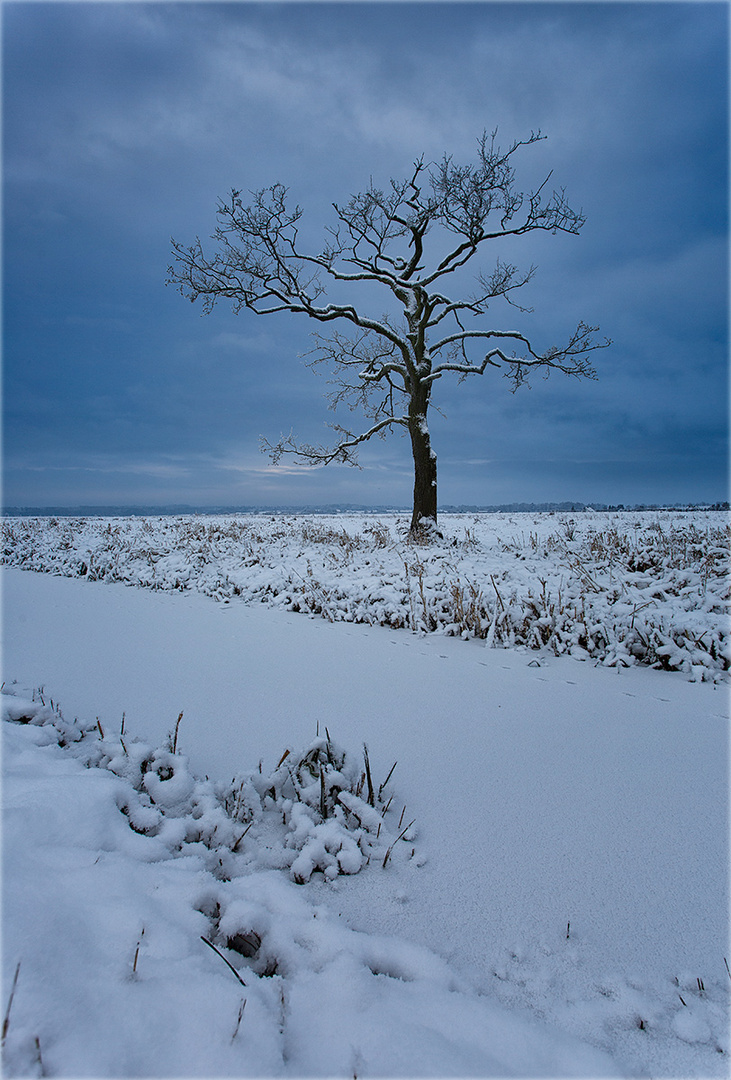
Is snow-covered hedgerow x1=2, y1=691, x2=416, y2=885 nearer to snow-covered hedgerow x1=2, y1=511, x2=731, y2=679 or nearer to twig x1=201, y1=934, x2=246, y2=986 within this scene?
twig x1=201, y1=934, x2=246, y2=986

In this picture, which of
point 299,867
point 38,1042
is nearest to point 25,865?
point 38,1042

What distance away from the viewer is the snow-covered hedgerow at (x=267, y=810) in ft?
5.09

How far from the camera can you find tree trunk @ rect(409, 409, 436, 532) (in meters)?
11.6

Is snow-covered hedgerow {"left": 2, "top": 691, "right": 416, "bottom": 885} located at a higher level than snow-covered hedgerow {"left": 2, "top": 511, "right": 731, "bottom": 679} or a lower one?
lower

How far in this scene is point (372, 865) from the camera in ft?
5.25

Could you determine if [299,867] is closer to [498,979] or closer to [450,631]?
[498,979]

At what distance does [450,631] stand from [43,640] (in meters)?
4.34

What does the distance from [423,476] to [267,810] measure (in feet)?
33.8

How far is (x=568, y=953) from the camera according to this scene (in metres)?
1.25

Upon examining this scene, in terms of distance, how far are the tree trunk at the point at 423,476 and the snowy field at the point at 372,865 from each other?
305 inches

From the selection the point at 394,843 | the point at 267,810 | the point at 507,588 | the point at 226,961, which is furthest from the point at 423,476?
the point at 226,961

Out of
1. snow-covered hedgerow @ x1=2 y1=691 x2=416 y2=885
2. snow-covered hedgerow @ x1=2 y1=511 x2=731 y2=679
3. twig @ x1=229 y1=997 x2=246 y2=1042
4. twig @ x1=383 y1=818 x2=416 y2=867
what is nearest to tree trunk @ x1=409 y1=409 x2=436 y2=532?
snow-covered hedgerow @ x1=2 y1=511 x2=731 y2=679

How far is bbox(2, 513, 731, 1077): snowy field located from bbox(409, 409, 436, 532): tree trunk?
7757mm

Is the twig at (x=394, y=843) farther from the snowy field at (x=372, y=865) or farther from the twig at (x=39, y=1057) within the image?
the twig at (x=39, y=1057)
